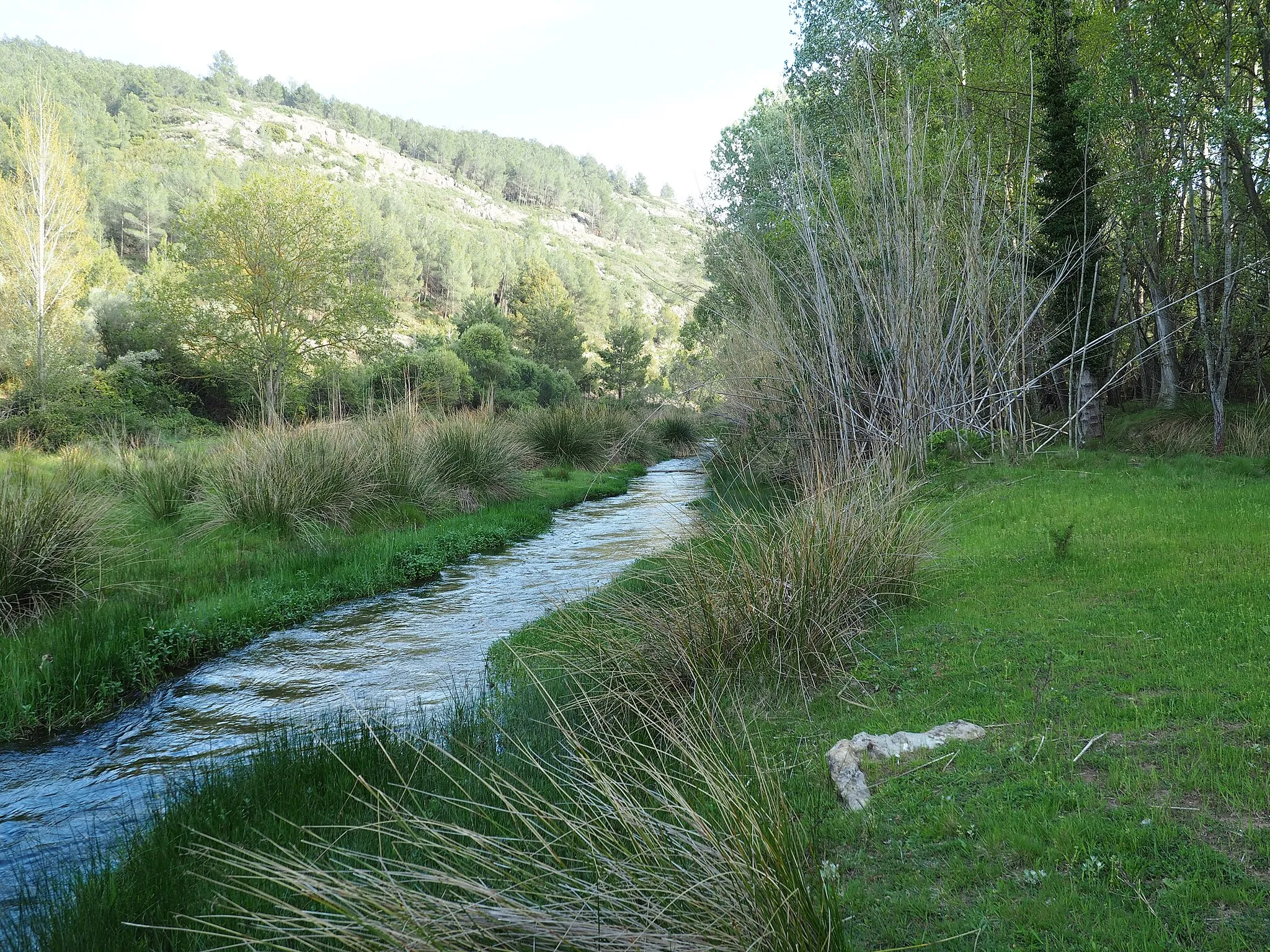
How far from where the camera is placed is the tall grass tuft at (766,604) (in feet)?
13.3

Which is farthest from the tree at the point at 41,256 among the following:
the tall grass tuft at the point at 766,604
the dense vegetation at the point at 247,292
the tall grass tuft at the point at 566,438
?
the tall grass tuft at the point at 766,604

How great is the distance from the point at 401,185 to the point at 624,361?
8009cm

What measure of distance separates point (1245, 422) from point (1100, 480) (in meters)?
6.43

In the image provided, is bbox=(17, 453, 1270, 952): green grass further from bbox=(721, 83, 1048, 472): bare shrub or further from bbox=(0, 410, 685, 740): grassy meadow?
bbox=(0, 410, 685, 740): grassy meadow

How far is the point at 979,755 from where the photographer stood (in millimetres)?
2773

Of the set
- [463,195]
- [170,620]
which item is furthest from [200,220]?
[463,195]

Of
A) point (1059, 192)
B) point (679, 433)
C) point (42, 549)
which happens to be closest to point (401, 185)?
point (679, 433)

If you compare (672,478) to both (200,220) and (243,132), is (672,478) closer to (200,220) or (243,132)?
(200,220)

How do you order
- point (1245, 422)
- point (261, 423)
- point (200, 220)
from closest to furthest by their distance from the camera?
1. point (261, 423)
2. point (1245, 422)
3. point (200, 220)

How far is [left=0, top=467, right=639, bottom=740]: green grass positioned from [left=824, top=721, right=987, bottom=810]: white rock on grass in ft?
10.3

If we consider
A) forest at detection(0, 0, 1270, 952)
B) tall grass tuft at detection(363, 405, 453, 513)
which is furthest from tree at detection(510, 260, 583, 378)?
tall grass tuft at detection(363, 405, 453, 513)

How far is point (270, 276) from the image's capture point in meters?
23.4

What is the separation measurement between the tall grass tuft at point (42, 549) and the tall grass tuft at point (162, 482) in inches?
116

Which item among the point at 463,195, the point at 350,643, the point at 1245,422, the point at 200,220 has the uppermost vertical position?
the point at 463,195
